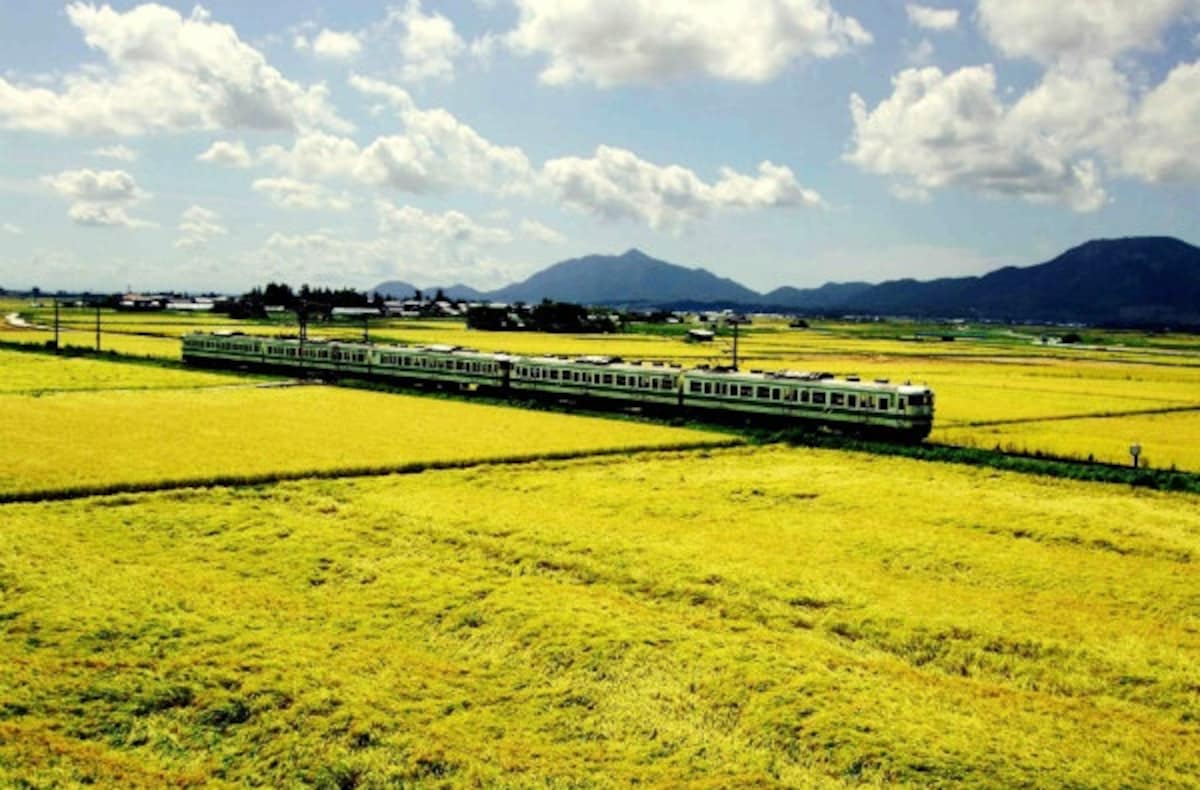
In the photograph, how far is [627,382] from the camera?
50094mm

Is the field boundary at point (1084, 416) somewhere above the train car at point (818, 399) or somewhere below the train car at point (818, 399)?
below

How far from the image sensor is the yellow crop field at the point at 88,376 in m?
57.4

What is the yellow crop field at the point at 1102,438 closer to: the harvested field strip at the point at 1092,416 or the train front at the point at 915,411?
the harvested field strip at the point at 1092,416

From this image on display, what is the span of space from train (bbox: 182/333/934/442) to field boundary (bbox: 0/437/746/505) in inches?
200

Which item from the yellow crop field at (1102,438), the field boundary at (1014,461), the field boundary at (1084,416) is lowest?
the field boundary at (1014,461)

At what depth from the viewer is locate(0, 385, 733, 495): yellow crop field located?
30.4m

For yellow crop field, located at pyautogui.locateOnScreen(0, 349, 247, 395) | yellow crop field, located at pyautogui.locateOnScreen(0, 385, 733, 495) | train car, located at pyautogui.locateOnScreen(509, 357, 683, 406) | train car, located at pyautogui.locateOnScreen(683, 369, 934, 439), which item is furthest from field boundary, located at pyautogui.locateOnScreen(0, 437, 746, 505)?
yellow crop field, located at pyautogui.locateOnScreen(0, 349, 247, 395)

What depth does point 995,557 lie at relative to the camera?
72.5ft

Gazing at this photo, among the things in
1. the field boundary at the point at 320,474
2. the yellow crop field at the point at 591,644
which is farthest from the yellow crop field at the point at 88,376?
the yellow crop field at the point at 591,644

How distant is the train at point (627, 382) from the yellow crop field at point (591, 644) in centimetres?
1334

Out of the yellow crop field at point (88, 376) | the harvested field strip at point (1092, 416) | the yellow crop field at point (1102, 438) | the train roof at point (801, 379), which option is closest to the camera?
the yellow crop field at point (1102, 438)

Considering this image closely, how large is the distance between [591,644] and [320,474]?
1716 cm

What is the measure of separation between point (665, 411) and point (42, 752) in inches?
1512

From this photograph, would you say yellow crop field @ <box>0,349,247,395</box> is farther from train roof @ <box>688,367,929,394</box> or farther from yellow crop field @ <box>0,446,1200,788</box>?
yellow crop field @ <box>0,446,1200,788</box>
